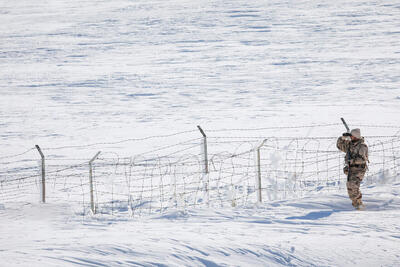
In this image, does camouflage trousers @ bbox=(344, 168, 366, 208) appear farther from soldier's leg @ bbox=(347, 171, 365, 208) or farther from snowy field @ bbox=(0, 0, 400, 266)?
snowy field @ bbox=(0, 0, 400, 266)

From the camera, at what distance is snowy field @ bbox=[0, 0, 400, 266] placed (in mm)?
5676

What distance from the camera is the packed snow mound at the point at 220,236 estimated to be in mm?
5215

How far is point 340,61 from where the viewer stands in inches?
1217

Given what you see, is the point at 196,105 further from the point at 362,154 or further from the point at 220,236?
the point at 220,236

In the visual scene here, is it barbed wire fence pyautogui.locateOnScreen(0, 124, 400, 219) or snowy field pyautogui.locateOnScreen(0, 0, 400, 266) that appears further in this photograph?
barbed wire fence pyautogui.locateOnScreen(0, 124, 400, 219)

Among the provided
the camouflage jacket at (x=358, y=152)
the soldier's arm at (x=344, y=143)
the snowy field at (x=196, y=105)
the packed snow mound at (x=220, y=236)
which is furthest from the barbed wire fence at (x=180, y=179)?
the camouflage jacket at (x=358, y=152)

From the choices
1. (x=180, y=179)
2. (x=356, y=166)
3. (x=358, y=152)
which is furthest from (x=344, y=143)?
(x=180, y=179)

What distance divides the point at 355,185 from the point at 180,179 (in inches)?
185

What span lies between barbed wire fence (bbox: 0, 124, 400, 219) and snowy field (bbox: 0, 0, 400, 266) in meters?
0.18

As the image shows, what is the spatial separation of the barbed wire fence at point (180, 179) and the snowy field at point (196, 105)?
0.18m

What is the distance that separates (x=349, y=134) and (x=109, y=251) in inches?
150

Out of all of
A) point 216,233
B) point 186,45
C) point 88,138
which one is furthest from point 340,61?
point 216,233

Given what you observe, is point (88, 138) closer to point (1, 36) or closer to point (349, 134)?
point (349, 134)

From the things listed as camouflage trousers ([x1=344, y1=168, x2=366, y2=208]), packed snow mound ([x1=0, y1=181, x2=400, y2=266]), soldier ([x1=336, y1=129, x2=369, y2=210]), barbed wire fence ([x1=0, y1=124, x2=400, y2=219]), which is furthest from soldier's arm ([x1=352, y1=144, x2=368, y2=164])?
barbed wire fence ([x1=0, y1=124, x2=400, y2=219])
